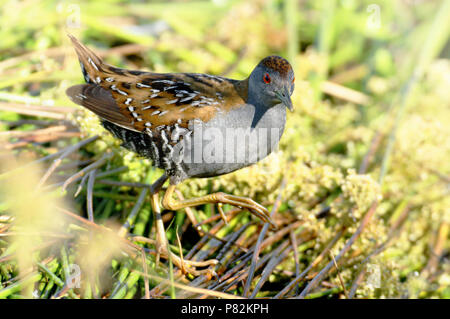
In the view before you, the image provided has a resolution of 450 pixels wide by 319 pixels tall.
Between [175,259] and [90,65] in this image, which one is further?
[90,65]

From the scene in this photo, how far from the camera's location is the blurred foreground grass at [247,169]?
10.0 ft

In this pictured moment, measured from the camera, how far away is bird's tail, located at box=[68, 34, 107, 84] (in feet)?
11.2

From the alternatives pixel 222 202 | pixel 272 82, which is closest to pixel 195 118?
pixel 272 82

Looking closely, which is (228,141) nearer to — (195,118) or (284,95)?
(195,118)

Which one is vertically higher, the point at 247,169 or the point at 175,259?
the point at 247,169

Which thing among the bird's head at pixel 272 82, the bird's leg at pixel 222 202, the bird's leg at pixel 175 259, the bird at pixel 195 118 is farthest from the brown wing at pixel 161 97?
the bird's leg at pixel 175 259

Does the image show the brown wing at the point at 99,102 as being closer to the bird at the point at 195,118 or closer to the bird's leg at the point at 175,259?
the bird at the point at 195,118

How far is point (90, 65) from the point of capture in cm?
345

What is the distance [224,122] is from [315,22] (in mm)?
3891

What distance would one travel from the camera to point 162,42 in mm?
5320

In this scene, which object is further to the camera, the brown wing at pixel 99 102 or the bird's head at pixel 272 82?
the brown wing at pixel 99 102

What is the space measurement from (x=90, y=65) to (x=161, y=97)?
0.72m

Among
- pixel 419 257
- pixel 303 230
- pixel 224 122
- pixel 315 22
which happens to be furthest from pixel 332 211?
pixel 315 22

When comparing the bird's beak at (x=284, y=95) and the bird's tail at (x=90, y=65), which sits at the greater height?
the bird's tail at (x=90, y=65)
